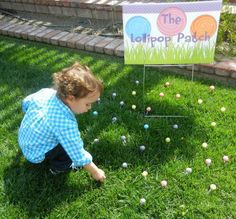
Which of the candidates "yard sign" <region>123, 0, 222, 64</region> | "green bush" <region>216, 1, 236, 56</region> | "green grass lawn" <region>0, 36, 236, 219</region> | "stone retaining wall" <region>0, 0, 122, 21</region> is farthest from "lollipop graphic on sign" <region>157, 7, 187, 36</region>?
"stone retaining wall" <region>0, 0, 122, 21</region>

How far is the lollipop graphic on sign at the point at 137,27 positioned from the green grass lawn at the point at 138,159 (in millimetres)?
736

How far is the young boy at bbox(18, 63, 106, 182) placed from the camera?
2205mm

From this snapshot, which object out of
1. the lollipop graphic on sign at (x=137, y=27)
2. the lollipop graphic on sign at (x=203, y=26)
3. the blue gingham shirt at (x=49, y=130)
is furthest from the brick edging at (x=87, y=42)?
the blue gingham shirt at (x=49, y=130)

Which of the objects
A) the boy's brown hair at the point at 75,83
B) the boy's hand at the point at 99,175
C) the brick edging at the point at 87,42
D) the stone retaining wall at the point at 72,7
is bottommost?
the boy's hand at the point at 99,175

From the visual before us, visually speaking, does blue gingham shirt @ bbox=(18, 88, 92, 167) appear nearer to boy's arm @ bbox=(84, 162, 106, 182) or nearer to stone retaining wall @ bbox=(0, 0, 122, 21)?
boy's arm @ bbox=(84, 162, 106, 182)

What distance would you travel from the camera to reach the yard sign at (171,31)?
2613mm

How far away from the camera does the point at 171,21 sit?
8.82 ft

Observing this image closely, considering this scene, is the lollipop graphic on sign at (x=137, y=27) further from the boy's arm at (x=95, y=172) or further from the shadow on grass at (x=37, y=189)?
the shadow on grass at (x=37, y=189)

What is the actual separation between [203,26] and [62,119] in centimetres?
132

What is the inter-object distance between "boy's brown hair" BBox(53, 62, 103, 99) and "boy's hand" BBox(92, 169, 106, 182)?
0.61 m

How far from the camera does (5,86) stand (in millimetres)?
3742

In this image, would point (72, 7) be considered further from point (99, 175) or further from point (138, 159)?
point (99, 175)

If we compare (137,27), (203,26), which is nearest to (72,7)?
(137,27)

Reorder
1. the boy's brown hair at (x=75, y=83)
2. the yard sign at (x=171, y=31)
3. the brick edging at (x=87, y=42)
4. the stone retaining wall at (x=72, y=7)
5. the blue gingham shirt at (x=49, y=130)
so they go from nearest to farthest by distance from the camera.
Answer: the boy's brown hair at (x=75, y=83), the blue gingham shirt at (x=49, y=130), the yard sign at (x=171, y=31), the brick edging at (x=87, y=42), the stone retaining wall at (x=72, y=7)
